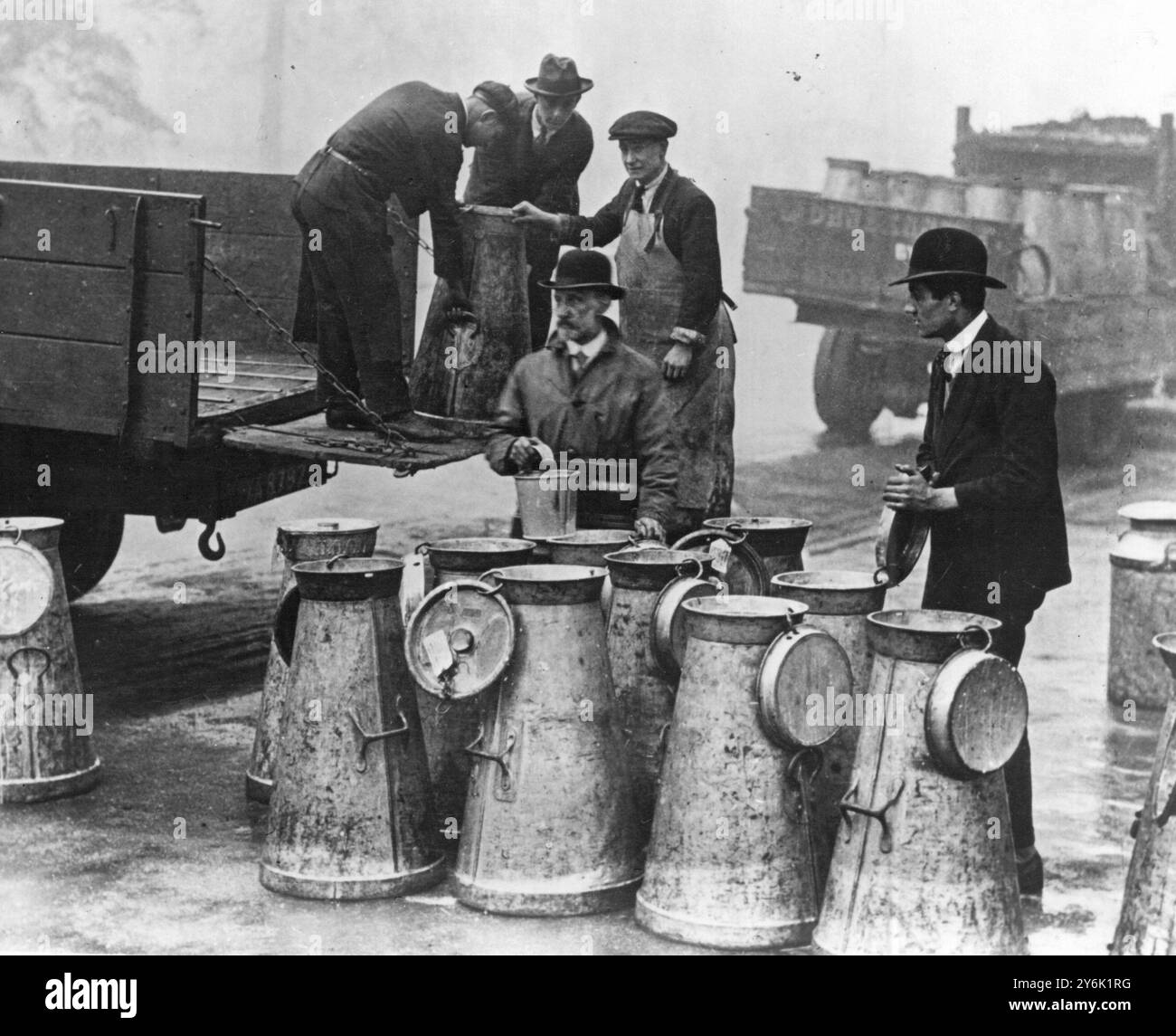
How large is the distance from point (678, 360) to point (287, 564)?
1889mm

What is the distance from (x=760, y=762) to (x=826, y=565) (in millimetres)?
4867

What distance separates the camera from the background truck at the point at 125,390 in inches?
228

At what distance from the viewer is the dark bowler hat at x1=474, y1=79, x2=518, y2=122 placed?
6.71 metres

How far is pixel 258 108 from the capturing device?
13.9m

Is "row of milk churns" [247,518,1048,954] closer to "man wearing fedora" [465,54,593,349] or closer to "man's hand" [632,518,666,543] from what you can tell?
"man's hand" [632,518,666,543]

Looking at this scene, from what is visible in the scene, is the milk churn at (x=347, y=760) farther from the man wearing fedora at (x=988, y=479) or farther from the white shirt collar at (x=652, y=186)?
the white shirt collar at (x=652, y=186)

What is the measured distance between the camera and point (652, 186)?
259 inches

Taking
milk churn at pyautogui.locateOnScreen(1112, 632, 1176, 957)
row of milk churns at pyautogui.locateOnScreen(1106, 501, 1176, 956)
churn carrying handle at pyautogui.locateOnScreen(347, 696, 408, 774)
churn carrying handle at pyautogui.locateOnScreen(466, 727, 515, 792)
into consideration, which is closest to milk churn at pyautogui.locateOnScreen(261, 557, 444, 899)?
churn carrying handle at pyautogui.locateOnScreen(347, 696, 408, 774)

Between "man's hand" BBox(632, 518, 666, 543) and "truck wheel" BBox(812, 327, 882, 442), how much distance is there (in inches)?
312

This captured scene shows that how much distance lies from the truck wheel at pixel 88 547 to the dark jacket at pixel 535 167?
89.9 inches

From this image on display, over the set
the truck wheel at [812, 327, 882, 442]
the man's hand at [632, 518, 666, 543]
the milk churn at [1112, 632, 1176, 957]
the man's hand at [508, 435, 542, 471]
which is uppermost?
the truck wheel at [812, 327, 882, 442]

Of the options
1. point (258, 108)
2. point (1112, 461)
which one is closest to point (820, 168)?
point (1112, 461)

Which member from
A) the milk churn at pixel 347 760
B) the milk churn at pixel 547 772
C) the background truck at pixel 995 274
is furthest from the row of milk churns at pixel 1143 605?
the background truck at pixel 995 274
